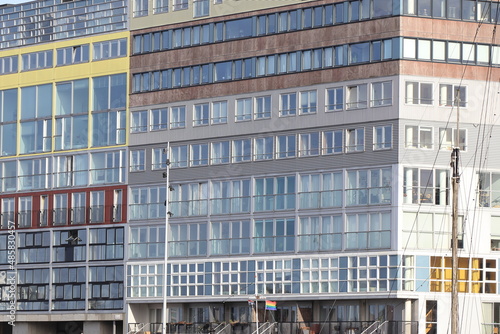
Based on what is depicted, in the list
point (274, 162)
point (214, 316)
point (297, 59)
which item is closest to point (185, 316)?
point (214, 316)

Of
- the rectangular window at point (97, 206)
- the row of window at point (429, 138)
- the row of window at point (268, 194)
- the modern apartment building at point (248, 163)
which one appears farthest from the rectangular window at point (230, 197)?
the row of window at point (429, 138)

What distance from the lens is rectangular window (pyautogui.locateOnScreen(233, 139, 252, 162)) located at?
99875 mm

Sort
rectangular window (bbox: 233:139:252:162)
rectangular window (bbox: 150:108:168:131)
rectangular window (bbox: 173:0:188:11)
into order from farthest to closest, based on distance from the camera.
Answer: rectangular window (bbox: 150:108:168:131), rectangular window (bbox: 173:0:188:11), rectangular window (bbox: 233:139:252:162)

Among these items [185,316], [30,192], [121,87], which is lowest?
[185,316]

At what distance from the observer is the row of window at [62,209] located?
107750mm

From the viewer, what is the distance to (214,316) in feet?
332

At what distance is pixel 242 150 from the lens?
10025cm

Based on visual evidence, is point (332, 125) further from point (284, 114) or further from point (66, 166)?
point (66, 166)

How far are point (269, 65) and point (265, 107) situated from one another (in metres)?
2.81

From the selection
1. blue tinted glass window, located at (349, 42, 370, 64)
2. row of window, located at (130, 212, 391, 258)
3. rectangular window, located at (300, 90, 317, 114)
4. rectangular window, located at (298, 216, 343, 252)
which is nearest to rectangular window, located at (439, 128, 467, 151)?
row of window, located at (130, 212, 391, 258)

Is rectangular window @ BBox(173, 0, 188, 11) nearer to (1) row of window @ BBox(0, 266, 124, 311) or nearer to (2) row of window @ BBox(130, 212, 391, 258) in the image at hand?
(2) row of window @ BBox(130, 212, 391, 258)

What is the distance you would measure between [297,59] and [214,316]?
60.6ft

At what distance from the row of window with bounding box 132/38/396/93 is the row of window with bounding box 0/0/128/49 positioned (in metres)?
5.39

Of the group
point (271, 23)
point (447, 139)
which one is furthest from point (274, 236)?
point (271, 23)
